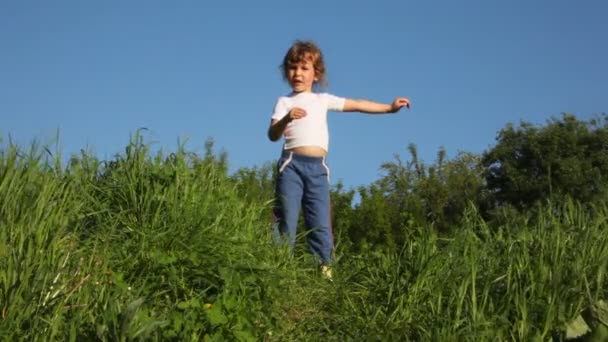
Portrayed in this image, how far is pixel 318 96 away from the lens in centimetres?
684

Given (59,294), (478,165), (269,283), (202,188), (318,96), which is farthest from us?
(478,165)

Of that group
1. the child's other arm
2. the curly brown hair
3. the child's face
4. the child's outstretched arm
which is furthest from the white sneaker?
the curly brown hair

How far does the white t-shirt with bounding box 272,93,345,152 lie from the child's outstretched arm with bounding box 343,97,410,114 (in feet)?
0.29

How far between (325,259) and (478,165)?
20.4 metres

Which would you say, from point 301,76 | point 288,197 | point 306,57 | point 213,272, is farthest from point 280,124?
point 213,272

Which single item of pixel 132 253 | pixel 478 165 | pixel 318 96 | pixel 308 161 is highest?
pixel 478 165

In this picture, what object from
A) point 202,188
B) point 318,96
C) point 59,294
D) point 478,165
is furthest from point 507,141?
point 59,294

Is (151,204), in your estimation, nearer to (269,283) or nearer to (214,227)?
(214,227)

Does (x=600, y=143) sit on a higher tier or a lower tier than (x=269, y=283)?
higher

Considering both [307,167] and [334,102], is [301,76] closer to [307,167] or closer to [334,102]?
[334,102]

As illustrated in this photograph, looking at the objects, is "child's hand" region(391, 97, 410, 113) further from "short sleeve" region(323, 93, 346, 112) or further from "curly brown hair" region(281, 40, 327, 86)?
"curly brown hair" region(281, 40, 327, 86)

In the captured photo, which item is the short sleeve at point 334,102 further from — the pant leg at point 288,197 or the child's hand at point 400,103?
the pant leg at point 288,197

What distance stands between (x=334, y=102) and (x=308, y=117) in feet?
1.25

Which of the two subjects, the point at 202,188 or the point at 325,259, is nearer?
the point at 202,188
